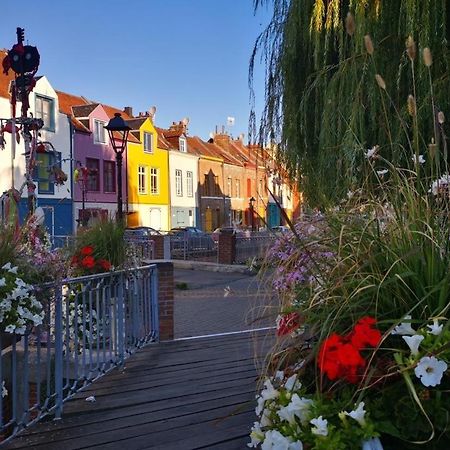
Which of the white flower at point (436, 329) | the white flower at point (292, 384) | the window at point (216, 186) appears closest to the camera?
the white flower at point (436, 329)

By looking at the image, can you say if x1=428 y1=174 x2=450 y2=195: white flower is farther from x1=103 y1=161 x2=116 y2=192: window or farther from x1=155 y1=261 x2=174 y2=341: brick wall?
x1=103 y1=161 x2=116 y2=192: window

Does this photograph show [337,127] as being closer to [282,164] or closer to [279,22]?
[282,164]

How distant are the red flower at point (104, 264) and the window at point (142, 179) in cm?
3238

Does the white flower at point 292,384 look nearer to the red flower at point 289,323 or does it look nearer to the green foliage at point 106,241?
the red flower at point 289,323

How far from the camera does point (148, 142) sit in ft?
127

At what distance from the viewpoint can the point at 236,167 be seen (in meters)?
52.0

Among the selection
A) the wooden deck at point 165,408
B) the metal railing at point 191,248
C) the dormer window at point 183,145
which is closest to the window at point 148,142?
the dormer window at point 183,145

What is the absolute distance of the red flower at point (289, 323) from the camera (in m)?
2.34

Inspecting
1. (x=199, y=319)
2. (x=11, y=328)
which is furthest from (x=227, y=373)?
(x=199, y=319)

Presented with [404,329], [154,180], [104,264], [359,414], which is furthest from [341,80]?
[154,180]

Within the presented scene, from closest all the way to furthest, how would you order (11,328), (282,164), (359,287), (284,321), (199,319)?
(359,287), (284,321), (11,328), (282,164), (199,319)

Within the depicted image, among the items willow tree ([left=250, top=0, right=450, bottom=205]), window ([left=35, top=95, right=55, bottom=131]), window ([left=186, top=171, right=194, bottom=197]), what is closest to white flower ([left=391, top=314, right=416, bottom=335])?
willow tree ([left=250, top=0, right=450, bottom=205])

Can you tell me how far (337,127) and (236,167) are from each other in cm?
4538

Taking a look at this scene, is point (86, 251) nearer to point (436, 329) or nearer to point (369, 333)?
point (369, 333)
